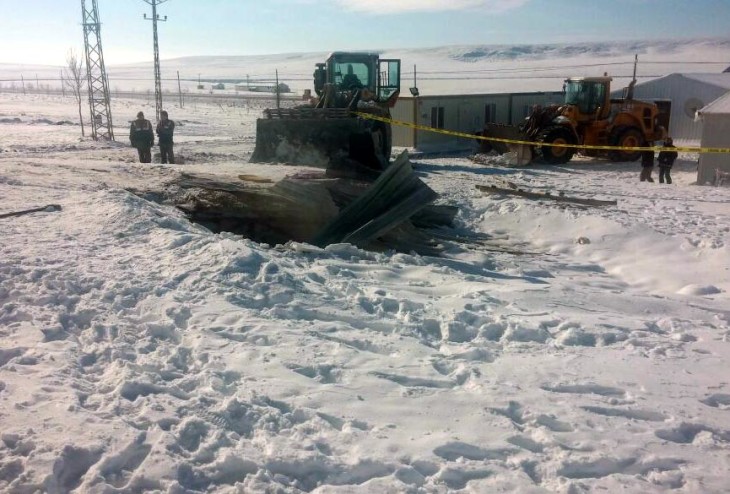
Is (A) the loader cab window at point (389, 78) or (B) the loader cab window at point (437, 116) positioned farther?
(B) the loader cab window at point (437, 116)

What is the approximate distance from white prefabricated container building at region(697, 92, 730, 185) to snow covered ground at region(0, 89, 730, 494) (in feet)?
28.9

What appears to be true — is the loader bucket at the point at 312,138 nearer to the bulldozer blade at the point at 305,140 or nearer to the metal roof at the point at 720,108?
the bulldozer blade at the point at 305,140

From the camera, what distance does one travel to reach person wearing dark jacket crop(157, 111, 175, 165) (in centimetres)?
1406

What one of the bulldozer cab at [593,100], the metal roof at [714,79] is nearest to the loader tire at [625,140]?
the bulldozer cab at [593,100]

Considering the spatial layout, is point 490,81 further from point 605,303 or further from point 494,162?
point 605,303

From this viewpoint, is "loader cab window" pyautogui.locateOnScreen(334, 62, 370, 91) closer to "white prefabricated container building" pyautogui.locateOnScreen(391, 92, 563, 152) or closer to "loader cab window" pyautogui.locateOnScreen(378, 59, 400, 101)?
"loader cab window" pyautogui.locateOnScreen(378, 59, 400, 101)

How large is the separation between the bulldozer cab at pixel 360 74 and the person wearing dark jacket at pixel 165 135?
503 cm

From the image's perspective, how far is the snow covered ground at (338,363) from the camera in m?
3.25

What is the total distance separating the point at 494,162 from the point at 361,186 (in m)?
9.97

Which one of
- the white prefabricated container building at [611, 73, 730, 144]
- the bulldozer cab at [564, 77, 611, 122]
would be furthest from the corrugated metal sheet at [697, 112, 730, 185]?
the white prefabricated container building at [611, 73, 730, 144]

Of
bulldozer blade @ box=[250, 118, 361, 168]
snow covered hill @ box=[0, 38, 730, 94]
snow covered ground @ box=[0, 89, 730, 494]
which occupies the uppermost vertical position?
snow covered hill @ box=[0, 38, 730, 94]

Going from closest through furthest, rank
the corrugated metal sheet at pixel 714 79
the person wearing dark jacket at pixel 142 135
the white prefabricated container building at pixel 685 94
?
1. the person wearing dark jacket at pixel 142 135
2. the white prefabricated container building at pixel 685 94
3. the corrugated metal sheet at pixel 714 79

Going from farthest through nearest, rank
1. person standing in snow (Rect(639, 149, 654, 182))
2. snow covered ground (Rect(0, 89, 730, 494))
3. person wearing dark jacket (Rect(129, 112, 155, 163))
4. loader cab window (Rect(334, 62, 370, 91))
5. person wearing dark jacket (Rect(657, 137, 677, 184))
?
loader cab window (Rect(334, 62, 370, 91)), person standing in snow (Rect(639, 149, 654, 182)), person wearing dark jacket (Rect(657, 137, 677, 184)), person wearing dark jacket (Rect(129, 112, 155, 163)), snow covered ground (Rect(0, 89, 730, 494))

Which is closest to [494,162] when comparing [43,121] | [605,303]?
[605,303]
